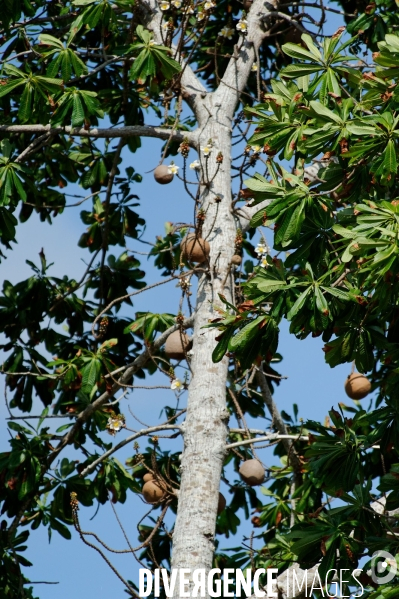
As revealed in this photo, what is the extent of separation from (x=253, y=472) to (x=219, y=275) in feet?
4.08

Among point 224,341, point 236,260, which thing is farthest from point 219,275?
point 224,341

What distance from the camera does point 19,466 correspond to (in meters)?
6.06

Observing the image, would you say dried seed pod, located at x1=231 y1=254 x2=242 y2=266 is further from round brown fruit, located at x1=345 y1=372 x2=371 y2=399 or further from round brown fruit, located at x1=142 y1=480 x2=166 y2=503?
round brown fruit, located at x1=142 y1=480 x2=166 y2=503

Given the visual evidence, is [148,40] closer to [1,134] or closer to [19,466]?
[1,134]

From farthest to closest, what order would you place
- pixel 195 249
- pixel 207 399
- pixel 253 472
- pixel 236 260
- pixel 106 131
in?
pixel 106 131
pixel 236 260
pixel 195 249
pixel 253 472
pixel 207 399

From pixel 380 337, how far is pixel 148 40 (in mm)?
2866

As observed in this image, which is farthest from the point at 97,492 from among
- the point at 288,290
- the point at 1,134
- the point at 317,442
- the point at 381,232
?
the point at 381,232

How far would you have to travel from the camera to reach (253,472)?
5.10m

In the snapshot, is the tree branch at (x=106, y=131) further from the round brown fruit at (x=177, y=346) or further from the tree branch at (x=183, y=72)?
the round brown fruit at (x=177, y=346)

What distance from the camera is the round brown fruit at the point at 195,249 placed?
5.36 m

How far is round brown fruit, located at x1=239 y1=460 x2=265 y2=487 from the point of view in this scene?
5102 millimetres

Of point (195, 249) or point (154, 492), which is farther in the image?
point (195, 249)

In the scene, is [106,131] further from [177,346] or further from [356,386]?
[356,386]

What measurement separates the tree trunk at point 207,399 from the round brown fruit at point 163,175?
0.27 metres
